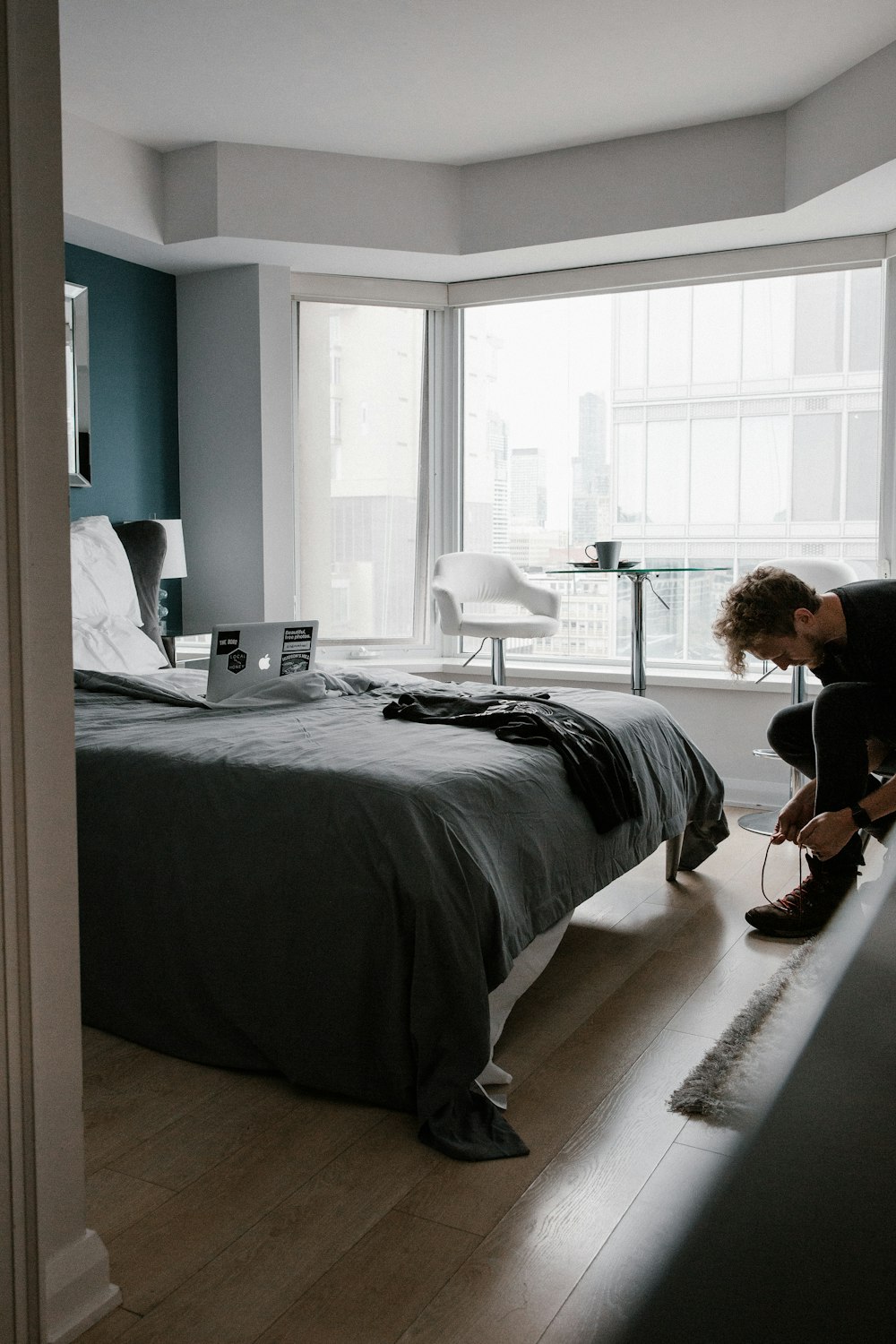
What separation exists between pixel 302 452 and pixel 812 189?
263 centimetres

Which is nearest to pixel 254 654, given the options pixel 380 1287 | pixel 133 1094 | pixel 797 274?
pixel 133 1094

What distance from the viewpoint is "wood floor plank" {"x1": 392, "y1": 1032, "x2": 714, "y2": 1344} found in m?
1.47

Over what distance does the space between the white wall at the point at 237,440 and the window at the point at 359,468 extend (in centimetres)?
26

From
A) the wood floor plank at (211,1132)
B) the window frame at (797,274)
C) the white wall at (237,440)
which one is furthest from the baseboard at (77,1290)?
the window frame at (797,274)

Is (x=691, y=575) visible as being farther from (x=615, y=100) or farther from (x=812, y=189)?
(x=615, y=100)

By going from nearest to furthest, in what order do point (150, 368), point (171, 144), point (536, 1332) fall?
point (536, 1332)
point (171, 144)
point (150, 368)

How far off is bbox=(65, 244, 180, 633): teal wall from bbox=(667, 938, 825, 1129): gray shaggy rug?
3641 mm

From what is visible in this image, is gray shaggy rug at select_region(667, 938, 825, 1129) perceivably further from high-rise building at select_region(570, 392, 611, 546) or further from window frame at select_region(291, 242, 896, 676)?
high-rise building at select_region(570, 392, 611, 546)

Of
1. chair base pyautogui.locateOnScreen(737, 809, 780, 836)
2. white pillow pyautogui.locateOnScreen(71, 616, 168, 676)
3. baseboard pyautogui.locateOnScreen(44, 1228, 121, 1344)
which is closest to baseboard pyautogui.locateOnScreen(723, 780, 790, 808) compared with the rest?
chair base pyautogui.locateOnScreen(737, 809, 780, 836)

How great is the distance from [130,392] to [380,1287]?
174 inches

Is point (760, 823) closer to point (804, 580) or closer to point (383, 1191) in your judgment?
point (804, 580)

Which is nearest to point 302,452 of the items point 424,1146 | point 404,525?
point 404,525

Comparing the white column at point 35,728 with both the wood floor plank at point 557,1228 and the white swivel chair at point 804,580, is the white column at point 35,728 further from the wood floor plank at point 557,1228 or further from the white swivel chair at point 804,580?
the white swivel chair at point 804,580

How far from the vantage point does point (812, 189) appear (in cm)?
421
